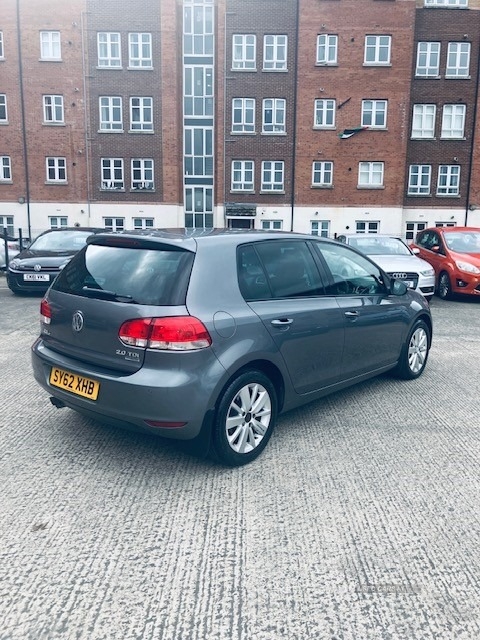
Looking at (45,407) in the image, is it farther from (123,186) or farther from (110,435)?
(123,186)

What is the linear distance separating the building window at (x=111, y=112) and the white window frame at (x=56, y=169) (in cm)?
305

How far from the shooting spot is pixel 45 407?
4777mm

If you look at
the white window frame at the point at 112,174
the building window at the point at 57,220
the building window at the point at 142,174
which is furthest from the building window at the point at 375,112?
the building window at the point at 57,220

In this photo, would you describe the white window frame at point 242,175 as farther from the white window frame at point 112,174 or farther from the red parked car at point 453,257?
the red parked car at point 453,257

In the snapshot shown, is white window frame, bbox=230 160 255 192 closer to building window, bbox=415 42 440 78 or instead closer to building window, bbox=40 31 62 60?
building window, bbox=415 42 440 78

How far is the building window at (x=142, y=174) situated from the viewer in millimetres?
30844

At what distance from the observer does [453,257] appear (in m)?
12.3

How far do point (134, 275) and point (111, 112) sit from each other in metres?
29.9

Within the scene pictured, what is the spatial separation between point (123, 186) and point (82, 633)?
30.8 m

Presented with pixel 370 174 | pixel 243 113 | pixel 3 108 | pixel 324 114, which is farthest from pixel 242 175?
pixel 3 108

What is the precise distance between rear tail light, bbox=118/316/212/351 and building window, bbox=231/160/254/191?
28.8 m

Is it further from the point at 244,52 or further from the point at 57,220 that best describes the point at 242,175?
the point at 57,220

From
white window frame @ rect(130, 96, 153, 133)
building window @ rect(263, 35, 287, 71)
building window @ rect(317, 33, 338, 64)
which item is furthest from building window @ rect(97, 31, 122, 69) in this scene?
building window @ rect(317, 33, 338, 64)

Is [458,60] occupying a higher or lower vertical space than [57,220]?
higher
